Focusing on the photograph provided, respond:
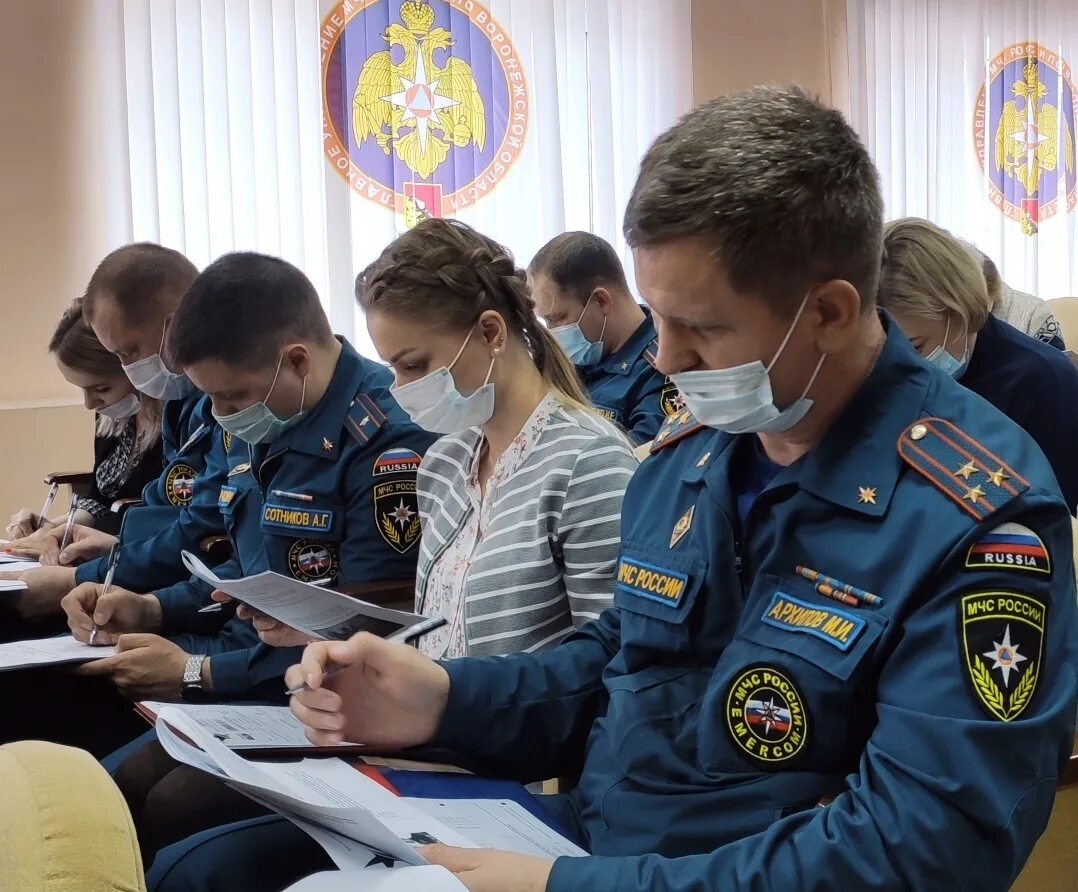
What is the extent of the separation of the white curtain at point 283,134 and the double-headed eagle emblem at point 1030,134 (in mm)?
2480

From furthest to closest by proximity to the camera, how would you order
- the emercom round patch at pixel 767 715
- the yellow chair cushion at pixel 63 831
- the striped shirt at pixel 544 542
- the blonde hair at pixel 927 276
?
the blonde hair at pixel 927 276 < the striped shirt at pixel 544 542 < the emercom round patch at pixel 767 715 < the yellow chair cushion at pixel 63 831

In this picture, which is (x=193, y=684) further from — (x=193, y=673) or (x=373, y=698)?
(x=373, y=698)

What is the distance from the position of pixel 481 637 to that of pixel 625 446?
1.10ft

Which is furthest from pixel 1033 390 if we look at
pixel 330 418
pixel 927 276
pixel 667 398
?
pixel 330 418

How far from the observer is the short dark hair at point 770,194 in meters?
0.96

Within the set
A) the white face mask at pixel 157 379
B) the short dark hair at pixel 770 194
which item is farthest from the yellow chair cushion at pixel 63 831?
the white face mask at pixel 157 379

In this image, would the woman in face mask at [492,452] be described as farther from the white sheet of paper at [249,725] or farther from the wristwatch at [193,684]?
the wristwatch at [193,684]

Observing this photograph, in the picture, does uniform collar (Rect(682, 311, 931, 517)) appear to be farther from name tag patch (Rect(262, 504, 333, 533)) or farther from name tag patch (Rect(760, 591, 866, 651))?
name tag patch (Rect(262, 504, 333, 533))

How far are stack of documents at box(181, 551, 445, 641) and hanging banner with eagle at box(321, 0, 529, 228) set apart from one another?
3.16m

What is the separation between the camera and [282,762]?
119cm

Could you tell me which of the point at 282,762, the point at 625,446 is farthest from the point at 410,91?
the point at 282,762

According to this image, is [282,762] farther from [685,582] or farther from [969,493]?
[969,493]

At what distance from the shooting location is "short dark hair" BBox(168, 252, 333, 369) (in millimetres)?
2086

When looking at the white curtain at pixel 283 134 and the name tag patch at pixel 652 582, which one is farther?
the white curtain at pixel 283 134
